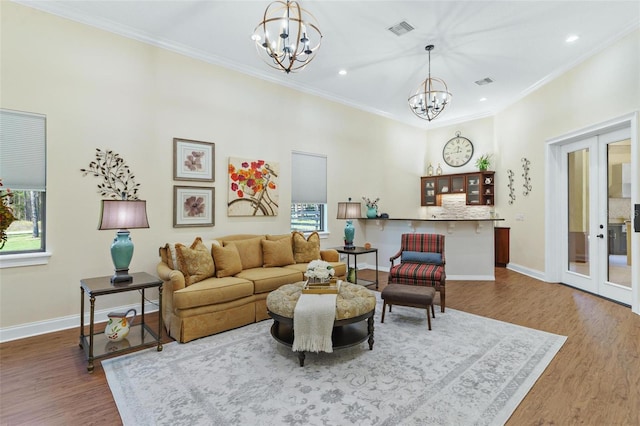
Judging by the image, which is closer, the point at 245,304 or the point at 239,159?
the point at 245,304

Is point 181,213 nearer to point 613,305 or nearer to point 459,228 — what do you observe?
point 459,228

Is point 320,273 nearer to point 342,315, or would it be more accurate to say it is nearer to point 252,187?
point 342,315

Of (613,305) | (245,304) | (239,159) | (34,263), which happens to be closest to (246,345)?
(245,304)

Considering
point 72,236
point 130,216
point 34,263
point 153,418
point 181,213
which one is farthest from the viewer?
point 181,213

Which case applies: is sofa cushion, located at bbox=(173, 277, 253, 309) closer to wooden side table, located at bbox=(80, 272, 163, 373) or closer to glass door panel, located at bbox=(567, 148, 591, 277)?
wooden side table, located at bbox=(80, 272, 163, 373)

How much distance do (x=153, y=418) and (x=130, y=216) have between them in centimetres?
174

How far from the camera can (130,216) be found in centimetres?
292

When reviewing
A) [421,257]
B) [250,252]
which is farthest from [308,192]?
[421,257]

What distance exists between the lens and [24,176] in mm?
3318

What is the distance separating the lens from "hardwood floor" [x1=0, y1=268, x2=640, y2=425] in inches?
80.8

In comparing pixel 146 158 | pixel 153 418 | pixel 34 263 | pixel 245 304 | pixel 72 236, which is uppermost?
pixel 146 158

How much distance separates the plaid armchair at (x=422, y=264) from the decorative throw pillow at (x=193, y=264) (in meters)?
2.44

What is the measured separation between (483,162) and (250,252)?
5.98 m

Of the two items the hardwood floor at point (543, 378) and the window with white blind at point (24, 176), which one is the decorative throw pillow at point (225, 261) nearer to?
the hardwood floor at point (543, 378)
